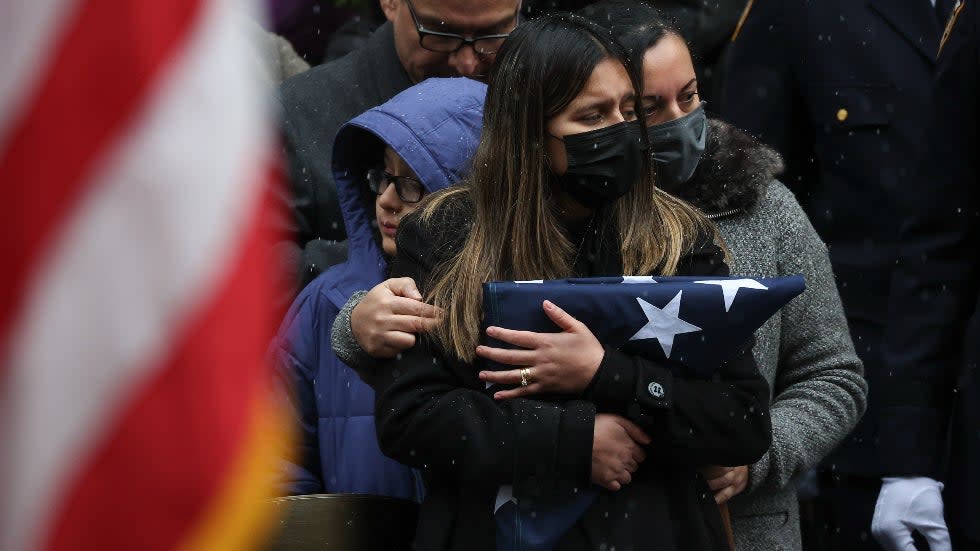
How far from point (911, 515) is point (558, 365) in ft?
7.16

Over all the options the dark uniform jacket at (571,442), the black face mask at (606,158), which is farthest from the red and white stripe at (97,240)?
the black face mask at (606,158)

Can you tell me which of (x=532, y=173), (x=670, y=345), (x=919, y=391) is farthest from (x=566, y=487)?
(x=919, y=391)

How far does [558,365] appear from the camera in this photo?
3.21 meters

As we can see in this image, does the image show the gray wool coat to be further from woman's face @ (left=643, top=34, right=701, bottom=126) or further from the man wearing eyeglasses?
the man wearing eyeglasses

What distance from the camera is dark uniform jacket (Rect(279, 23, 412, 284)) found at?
4.74 m

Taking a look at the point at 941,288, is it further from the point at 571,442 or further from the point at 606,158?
the point at 571,442

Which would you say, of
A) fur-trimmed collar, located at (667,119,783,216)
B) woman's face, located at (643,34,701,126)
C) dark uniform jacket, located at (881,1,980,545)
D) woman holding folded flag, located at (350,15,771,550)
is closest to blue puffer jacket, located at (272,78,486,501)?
woman holding folded flag, located at (350,15,771,550)

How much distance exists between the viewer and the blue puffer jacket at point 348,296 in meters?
3.90

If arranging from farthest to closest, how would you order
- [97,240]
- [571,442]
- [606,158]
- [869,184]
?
[869,184] → [606,158] → [571,442] → [97,240]

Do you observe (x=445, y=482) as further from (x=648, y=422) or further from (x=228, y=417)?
(x=228, y=417)

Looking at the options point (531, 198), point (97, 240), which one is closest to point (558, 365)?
point (531, 198)

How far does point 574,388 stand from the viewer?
3.25 metres

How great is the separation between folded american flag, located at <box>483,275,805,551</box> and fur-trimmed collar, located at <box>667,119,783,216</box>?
0.75m

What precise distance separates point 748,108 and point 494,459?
3050 mm
